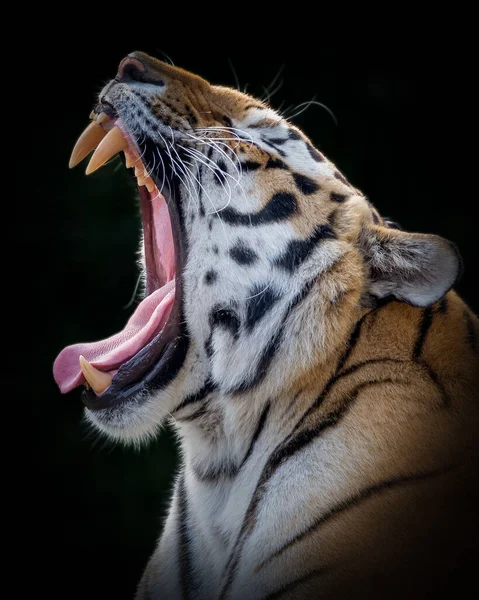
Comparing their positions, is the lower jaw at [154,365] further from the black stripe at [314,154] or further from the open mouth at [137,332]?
the black stripe at [314,154]

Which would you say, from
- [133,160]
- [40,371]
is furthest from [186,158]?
[40,371]

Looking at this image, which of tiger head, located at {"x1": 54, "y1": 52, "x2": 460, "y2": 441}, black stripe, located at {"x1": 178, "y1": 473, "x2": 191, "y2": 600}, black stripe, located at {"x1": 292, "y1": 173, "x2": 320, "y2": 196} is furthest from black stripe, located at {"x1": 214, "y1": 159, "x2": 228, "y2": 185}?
black stripe, located at {"x1": 178, "y1": 473, "x2": 191, "y2": 600}

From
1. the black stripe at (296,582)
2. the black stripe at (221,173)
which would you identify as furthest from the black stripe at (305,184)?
the black stripe at (296,582)

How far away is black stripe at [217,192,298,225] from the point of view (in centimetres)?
126

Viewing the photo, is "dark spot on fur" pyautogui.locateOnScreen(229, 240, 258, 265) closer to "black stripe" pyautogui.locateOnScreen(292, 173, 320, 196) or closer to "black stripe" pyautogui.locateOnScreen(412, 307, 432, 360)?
"black stripe" pyautogui.locateOnScreen(292, 173, 320, 196)

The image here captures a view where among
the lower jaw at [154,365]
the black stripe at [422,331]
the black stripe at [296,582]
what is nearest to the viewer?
the black stripe at [296,582]

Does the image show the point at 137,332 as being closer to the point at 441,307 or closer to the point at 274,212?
the point at 274,212

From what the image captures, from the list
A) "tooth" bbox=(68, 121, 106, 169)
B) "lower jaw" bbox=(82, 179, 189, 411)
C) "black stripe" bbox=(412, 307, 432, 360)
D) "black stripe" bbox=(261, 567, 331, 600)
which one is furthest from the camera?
"tooth" bbox=(68, 121, 106, 169)

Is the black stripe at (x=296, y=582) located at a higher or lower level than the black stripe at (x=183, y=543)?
higher

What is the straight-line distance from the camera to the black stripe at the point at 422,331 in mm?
1178

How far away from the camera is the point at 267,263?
125cm

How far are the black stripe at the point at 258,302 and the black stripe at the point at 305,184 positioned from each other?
0.16 metres

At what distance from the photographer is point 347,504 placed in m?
1.10

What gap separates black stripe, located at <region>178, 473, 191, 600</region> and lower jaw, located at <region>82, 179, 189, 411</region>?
0.18 m
